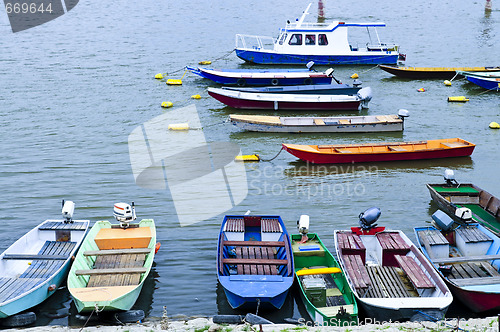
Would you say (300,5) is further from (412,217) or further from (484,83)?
(412,217)

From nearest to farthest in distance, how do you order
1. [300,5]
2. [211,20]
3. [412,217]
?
[412,217]
[211,20]
[300,5]

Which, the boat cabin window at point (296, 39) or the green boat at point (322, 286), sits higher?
the boat cabin window at point (296, 39)

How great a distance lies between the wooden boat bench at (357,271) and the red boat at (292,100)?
15.4 meters

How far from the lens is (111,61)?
4016 cm

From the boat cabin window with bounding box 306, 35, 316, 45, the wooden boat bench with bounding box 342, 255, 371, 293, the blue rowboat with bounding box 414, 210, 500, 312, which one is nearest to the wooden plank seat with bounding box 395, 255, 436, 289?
the blue rowboat with bounding box 414, 210, 500, 312

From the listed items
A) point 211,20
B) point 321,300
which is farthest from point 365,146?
point 211,20

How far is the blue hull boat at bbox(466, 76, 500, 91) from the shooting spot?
103 ft

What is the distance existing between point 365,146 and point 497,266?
9.12 m

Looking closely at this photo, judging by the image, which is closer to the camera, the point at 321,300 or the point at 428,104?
the point at 321,300

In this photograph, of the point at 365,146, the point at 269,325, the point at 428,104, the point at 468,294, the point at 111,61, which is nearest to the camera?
the point at 269,325

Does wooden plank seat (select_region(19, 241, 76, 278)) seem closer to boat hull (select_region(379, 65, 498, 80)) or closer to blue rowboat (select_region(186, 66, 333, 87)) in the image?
blue rowboat (select_region(186, 66, 333, 87))

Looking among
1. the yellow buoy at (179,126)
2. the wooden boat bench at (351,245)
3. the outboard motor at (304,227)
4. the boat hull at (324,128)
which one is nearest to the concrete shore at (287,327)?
the wooden boat bench at (351,245)

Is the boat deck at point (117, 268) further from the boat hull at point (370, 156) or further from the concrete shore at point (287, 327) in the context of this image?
the boat hull at point (370, 156)

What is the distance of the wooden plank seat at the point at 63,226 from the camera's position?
15.4 metres
